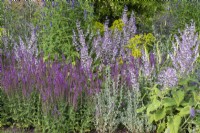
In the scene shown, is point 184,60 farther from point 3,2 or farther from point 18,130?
point 3,2

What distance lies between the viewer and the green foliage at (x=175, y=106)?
420cm

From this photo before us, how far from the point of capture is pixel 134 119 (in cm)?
459

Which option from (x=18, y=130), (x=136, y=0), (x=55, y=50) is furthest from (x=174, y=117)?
(x=136, y=0)

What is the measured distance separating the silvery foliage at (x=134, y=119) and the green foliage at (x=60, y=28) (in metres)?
1.65

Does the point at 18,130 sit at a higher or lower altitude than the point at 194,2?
lower

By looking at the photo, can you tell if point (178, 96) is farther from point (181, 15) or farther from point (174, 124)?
point (181, 15)

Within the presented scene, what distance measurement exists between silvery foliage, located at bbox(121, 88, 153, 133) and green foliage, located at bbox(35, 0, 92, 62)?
165 cm

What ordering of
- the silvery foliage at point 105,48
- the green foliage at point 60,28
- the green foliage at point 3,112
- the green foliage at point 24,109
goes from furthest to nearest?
the green foliage at point 60,28 → the silvery foliage at point 105,48 → the green foliage at point 3,112 → the green foliage at point 24,109

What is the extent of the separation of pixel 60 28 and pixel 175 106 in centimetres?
253

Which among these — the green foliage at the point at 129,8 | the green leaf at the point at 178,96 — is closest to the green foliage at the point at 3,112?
the green leaf at the point at 178,96

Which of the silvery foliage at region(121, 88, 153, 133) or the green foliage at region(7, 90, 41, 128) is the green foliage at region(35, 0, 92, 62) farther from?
the silvery foliage at region(121, 88, 153, 133)

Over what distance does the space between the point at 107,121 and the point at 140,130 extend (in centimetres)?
41

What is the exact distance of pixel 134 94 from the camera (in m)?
4.68

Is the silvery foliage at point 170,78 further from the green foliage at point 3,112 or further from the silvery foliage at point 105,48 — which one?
the green foliage at point 3,112
